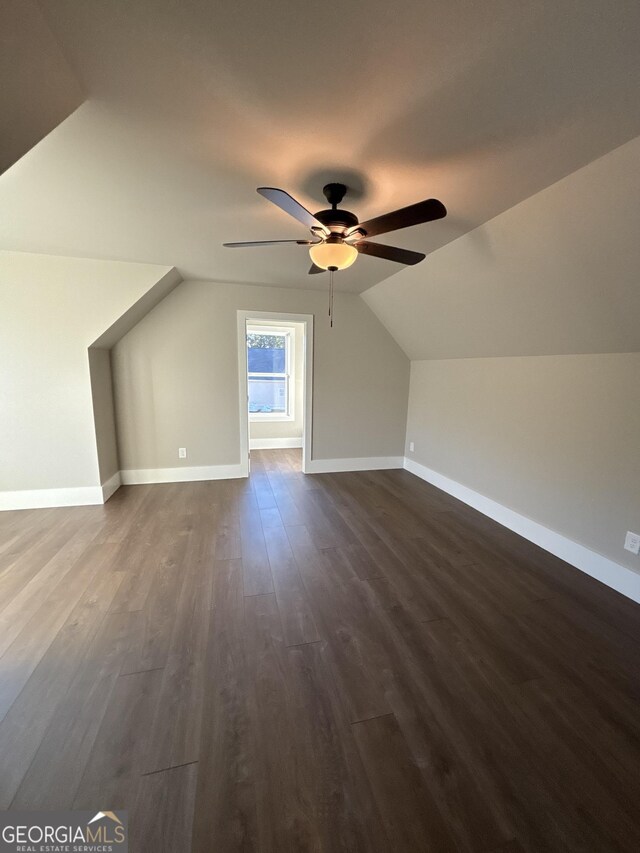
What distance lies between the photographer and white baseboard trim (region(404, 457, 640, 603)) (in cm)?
205

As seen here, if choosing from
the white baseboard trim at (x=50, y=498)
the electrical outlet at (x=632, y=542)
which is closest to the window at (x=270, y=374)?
the white baseboard trim at (x=50, y=498)

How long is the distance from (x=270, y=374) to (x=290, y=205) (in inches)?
173

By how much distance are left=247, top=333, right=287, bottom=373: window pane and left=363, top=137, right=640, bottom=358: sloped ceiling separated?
9.28 feet

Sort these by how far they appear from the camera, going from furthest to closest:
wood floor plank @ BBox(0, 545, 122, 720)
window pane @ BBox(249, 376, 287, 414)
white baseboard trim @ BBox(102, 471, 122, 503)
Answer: window pane @ BBox(249, 376, 287, 414) → white baseboard trim @ BBox(102, 471, 122, 503) → wood floor plank @ BBox(0, 545, 122, 720)

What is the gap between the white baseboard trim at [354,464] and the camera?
13.9 ft

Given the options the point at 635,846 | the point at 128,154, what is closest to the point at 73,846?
the point at 635,846

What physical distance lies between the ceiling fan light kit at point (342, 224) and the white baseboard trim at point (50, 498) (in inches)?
120

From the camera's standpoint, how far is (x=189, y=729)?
1.22 m

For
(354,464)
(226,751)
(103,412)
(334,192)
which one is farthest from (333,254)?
(354,464)

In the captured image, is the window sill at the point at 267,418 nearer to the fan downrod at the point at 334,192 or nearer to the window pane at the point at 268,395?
→ the window pane at the point at 268,395

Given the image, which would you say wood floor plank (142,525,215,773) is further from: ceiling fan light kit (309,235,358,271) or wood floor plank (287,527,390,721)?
ceiling fan light kit (309,235,358,271)

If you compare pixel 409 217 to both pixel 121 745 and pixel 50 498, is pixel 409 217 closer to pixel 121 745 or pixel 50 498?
pixel 121 745

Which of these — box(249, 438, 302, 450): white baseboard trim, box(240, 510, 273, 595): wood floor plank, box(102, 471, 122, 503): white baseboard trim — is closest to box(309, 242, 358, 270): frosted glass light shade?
box(240, 510, 273, 595): wood floor plank

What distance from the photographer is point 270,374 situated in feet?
18.7
